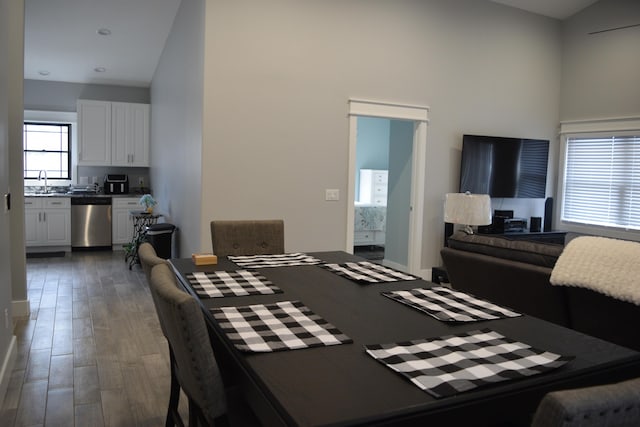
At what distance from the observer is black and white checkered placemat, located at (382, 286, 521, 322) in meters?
1.69

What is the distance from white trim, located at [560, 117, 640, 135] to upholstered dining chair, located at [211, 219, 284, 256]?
5148 mm

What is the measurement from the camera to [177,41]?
586 centimetres

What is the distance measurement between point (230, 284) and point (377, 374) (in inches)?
39.4

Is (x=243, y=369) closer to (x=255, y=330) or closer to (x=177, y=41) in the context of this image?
(x=255, y=330)

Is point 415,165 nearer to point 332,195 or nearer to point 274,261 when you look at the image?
point 332,195

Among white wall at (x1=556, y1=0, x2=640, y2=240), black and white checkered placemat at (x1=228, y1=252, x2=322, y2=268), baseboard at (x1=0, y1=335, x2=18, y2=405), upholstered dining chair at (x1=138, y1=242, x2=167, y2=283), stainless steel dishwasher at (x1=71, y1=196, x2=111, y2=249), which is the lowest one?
baseboard at (x1=0, y1=335, x2=18, y2=405)

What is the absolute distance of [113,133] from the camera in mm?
8359

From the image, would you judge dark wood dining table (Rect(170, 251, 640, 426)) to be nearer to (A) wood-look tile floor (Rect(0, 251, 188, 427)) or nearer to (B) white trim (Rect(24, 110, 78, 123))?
(A) wood-look tile floor (Rect(0, 251, 188, 427))

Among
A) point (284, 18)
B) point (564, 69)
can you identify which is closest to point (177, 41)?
point (284, 18)

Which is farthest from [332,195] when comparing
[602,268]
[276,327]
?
[276,327]

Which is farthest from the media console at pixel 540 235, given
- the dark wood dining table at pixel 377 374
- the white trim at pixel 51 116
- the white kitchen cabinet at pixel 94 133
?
the white trim at pixel 51 116

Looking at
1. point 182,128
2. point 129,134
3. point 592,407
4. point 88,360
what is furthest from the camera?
point 129,134

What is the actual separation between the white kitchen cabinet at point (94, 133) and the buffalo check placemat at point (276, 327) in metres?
7.51

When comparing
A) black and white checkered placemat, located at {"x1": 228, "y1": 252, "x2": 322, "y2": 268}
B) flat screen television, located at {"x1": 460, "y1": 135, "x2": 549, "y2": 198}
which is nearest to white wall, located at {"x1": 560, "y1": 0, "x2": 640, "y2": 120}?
flat screen television, located at {"x1": 460, "y1": 135, "x2": 549, "y2": 198}
